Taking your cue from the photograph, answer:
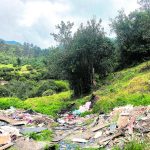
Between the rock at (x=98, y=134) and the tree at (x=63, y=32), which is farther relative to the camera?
the tree at (x=63, y=32)

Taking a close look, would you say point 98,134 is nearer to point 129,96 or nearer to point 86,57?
point 129,96

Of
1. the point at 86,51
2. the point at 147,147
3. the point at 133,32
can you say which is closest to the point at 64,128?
the point at 147,147

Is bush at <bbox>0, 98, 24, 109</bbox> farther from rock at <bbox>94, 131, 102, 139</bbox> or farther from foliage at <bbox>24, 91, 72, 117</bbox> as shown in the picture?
rock at <bbox>94, 131, 102, 139</bbox>

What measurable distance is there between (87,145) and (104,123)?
10.6 ft

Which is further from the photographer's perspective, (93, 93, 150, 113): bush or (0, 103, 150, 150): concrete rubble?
(93, 93, 150, 113): bush

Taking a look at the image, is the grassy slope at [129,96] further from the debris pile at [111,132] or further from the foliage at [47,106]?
the foliage at [47,106]

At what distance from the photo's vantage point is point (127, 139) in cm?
1317

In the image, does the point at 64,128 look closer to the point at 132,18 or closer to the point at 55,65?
the point at 55,65

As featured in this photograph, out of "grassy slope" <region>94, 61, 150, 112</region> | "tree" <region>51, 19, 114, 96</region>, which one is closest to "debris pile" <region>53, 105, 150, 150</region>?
"grassy slope" <region>94, 61, 150, 112</region>

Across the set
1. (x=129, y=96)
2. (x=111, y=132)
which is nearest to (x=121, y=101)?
(x=129, y=96)

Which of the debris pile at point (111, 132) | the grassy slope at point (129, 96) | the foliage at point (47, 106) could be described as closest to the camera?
the debris pile at point (111, 132)

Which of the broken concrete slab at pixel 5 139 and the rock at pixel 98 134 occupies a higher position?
the broken concrete slab at pixel 5 139

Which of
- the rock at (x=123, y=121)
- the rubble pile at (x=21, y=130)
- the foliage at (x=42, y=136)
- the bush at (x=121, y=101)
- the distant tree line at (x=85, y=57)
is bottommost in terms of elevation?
the foliage at (x=42, y=136)

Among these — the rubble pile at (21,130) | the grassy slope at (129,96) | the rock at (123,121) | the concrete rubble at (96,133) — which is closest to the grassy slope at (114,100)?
the grassy slope at (129,96)
